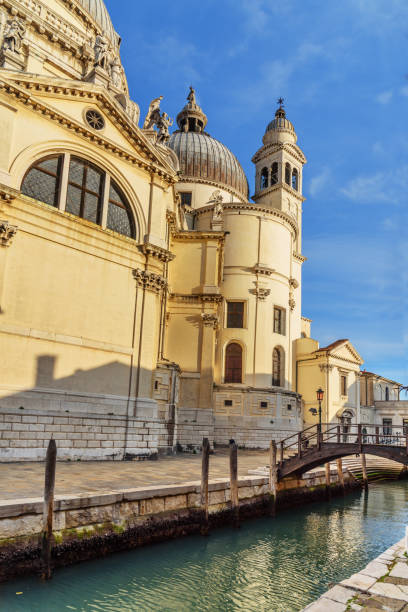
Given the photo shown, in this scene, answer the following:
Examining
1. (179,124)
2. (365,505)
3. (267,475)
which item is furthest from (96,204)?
(179,124)

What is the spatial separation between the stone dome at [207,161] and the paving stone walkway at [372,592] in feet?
105

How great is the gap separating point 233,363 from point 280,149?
61.7 feet

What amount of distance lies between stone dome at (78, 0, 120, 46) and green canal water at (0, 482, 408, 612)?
27.4m

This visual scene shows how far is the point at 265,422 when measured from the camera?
28.1 meters

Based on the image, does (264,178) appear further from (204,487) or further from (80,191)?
(204,487)

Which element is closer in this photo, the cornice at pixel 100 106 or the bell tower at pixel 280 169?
the cornice at pixel 100 106

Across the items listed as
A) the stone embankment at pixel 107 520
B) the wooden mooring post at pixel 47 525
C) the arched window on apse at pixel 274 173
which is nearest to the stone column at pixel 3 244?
the stone embankment at pixel 107 520

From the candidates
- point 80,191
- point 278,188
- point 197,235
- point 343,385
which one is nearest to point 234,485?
point 80,191

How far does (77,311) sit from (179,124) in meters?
30.4

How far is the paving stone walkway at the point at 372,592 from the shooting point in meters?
5.26

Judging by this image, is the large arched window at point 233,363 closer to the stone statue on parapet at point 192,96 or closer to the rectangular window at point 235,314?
the rectangular window at point 235,314

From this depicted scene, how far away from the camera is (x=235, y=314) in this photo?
98.7 ft

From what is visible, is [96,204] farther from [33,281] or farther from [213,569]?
[213,569]

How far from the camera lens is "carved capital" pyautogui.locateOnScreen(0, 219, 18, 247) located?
15141 millimetres
